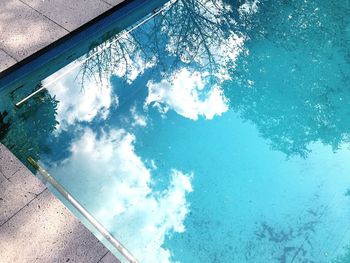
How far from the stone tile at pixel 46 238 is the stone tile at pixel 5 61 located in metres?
1.18

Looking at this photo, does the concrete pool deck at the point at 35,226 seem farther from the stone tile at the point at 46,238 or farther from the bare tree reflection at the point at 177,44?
the bare tree reflection at the point at 177,44

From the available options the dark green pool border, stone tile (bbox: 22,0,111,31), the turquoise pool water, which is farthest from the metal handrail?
stone tile (bbox: 22,0,111,31)

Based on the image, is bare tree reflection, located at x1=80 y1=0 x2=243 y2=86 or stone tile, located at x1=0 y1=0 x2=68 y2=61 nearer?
stone tile, located at x1=0 y1=0 x2=68 y2=61

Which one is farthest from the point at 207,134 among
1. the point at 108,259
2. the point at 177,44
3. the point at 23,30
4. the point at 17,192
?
the point at 23,30

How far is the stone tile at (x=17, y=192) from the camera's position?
7.08 feet

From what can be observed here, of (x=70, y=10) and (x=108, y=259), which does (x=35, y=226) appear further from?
(x=70, y=10)

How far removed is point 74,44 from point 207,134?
139 centimetres

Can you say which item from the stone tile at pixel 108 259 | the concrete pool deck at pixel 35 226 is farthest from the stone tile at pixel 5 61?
the stone tile at pixel 108 259

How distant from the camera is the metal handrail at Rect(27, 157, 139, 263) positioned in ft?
7.80

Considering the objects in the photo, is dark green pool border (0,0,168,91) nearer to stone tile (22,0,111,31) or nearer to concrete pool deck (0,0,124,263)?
stone tile (22,0,111,31)

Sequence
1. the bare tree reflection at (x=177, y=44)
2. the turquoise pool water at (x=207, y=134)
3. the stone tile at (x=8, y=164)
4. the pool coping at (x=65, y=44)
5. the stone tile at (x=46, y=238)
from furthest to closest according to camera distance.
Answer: the bare tree reflection at (x=177, y=44) → the pool coping at (x=65, y=44) → the turquoise pool water at (x=207, y=134) → the stone tile at (x=8, y=164) → the stone tile at (x=46, y=238)

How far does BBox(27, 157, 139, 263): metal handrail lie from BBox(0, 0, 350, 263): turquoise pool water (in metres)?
0.04

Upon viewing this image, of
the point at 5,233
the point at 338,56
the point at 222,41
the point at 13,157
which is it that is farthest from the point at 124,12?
the point at 5,233

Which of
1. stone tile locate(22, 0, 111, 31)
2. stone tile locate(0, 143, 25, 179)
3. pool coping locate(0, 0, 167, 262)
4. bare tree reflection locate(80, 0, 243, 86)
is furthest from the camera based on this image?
bare tree reflection locate(80, 0, 243, 86)
